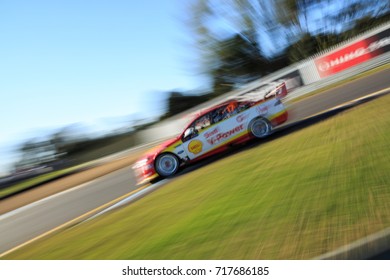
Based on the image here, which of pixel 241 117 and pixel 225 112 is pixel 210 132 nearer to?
pixel 225 112

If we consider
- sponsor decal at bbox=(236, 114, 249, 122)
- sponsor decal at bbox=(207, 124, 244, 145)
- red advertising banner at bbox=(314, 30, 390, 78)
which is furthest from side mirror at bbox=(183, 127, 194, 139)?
red advertising banner at bbox=(314, 30, 390, 78)

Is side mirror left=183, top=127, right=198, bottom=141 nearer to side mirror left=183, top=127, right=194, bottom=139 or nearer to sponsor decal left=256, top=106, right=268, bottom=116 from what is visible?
side mirror left=183, top=127, right=194, bottom=139

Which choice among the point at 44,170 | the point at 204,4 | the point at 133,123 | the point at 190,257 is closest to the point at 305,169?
the point at 190,257

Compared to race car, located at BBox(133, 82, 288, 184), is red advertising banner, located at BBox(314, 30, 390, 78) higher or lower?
higher

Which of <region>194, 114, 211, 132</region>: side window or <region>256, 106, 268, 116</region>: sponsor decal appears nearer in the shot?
<region>194, 114, 211, 132</region>: side window

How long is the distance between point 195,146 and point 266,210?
480 centimetres

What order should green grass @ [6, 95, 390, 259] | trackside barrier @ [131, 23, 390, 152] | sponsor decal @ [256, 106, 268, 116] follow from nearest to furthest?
green grass @ [6, 95, 390, 259]
sponsor decal @ [256, 106, 268, 116]
trackside barrier @ [131, 23, 390, 152]

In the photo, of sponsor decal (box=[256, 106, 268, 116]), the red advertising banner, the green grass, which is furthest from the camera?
the red advertising banner

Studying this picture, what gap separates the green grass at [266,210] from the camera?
3150mm

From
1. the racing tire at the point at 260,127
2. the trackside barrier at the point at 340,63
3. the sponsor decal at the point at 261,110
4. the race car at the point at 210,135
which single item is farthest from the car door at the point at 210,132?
the trackside barrier at the point at 340,63

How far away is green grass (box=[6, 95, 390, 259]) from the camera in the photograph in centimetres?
315

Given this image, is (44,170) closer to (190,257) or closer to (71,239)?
(71,239)

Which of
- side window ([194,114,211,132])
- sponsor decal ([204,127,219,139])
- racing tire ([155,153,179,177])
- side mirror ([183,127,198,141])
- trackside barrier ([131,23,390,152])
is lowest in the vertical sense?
racing tire ([155,153,179,177])

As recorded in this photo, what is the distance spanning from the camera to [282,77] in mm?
20234
